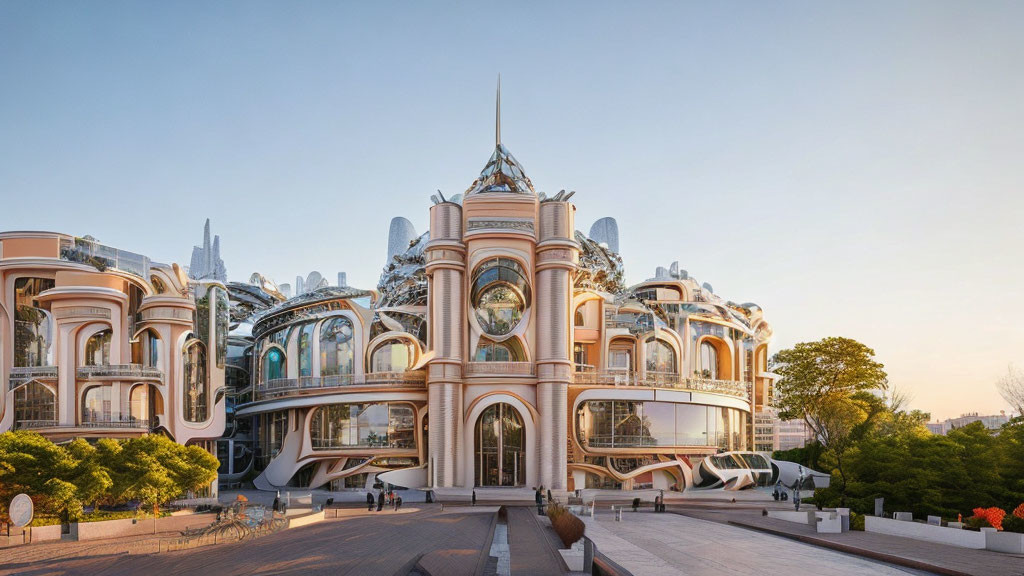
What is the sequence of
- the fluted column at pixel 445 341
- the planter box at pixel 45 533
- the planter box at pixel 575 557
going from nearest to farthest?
the planter box at pixel 575 557
the planter box at pixel 45 533
the fluted column at pixel 445 341

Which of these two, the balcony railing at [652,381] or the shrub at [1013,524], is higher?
the balcony railing at [652,381]

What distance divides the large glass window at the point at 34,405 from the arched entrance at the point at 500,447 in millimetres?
24314

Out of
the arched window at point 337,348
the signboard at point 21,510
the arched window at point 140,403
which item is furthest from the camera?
the arched window at point 337,348

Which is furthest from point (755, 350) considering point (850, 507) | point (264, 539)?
point (264, 539)

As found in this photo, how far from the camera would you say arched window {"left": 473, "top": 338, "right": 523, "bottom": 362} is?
185 ft

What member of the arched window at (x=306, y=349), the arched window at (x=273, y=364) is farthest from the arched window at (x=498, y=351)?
the arched window at (x=273, y=364)

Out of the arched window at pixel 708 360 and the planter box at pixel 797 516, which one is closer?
the planter box at pixel 797 516

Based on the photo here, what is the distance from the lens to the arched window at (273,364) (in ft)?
210

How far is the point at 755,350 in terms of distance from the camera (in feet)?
254

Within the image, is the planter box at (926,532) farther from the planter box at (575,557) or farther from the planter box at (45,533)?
the planter box at (45,533)

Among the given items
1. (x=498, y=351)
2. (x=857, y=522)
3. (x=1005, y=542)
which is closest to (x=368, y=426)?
(x=498, y=351)

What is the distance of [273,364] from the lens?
65.0 m

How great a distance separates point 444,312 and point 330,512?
699 inches

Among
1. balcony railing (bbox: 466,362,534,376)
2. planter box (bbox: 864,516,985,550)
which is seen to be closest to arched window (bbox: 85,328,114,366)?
balcony railing (bbox: 466,362,534,376)
